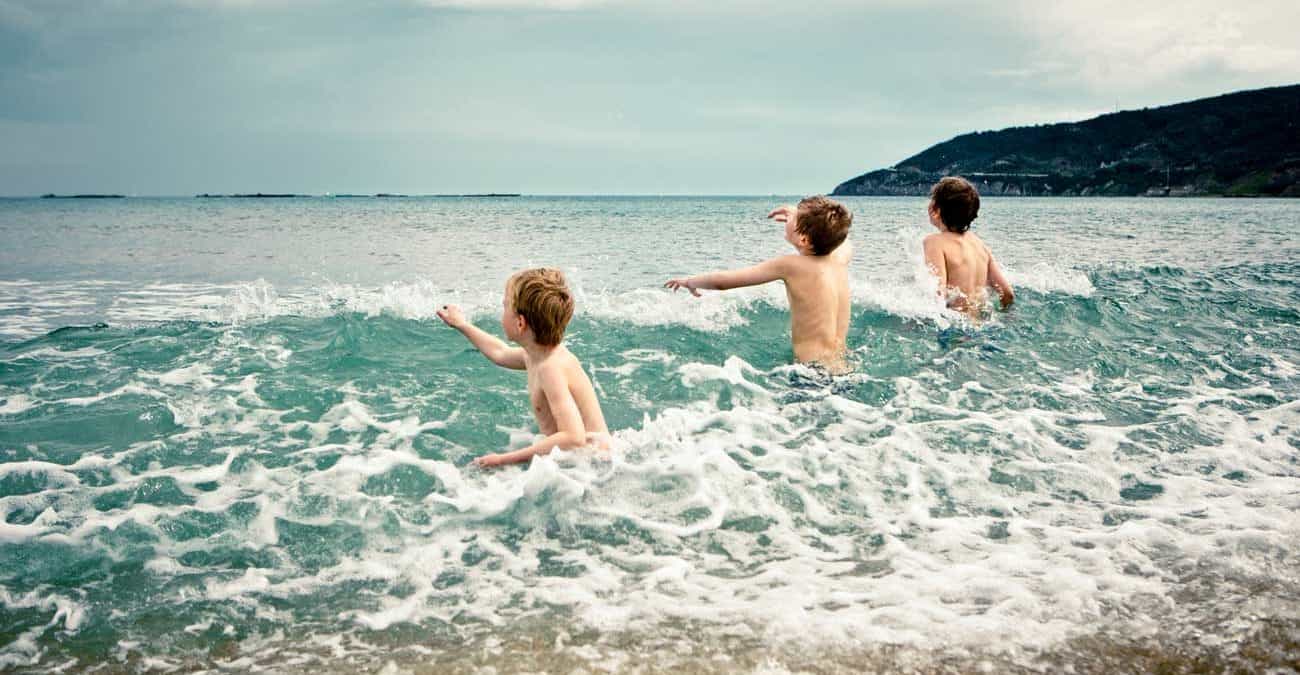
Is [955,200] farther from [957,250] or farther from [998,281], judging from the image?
[998,281]

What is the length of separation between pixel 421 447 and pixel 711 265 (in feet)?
44.0

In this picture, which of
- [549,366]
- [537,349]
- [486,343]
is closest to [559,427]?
[549,366]

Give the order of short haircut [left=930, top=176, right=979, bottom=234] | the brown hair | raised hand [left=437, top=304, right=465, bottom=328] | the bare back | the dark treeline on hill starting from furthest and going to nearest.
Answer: the dark treeline on hill
short haircut [left=930, top=176, right=979, bottom=234]
the bare back
raised hand [left=437, top=304, right=465, bottom=328]
the brown hair

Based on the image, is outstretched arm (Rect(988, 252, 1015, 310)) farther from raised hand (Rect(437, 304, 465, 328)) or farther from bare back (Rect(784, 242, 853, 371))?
raised hand (Rect(437, 304, 465, 328))

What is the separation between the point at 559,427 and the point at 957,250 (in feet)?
17.8

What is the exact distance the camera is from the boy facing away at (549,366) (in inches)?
167

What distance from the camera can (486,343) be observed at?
4.98 metres

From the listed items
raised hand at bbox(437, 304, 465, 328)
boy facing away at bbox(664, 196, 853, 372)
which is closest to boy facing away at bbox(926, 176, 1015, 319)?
boy facing away at bbox(664, 196, 853, 372)

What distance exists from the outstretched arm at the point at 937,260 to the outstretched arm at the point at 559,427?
5.14 m

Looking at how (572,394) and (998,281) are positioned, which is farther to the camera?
(998,281)

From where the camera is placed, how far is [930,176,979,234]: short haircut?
7953 mm

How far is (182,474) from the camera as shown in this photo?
4.55 meters

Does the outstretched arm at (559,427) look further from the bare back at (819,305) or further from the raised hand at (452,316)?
the bare back at (819,305)

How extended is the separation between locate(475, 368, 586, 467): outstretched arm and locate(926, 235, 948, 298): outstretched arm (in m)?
5.14
